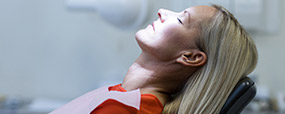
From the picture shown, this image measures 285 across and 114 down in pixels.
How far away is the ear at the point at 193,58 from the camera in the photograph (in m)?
0.99

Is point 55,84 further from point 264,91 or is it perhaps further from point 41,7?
point 264,91

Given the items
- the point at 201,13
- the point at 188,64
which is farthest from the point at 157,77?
the point at 201,13

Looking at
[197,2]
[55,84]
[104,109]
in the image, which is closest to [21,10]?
[55,84]

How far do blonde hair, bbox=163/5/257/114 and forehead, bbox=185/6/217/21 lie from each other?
2 cm

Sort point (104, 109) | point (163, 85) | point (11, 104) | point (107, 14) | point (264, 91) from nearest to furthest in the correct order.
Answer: point (104, 109), point (163, 85), point (107, 14), point (11, 104), point (264, 91)

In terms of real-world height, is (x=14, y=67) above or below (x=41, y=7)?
below

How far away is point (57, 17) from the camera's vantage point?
7.65 feet

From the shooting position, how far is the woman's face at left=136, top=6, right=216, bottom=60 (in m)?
0.99

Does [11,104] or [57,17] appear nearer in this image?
[11,104]

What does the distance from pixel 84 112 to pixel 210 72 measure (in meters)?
0.36

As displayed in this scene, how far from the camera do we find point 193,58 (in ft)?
3.29

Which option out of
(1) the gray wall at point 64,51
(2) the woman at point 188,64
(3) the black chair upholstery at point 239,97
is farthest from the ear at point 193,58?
(1) the gray wall at point 64,51

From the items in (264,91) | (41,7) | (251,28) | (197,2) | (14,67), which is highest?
(41,7)

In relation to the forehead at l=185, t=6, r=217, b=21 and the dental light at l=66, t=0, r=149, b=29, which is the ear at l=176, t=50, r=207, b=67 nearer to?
the forehead at l=185, t=6, r=217, b=21
